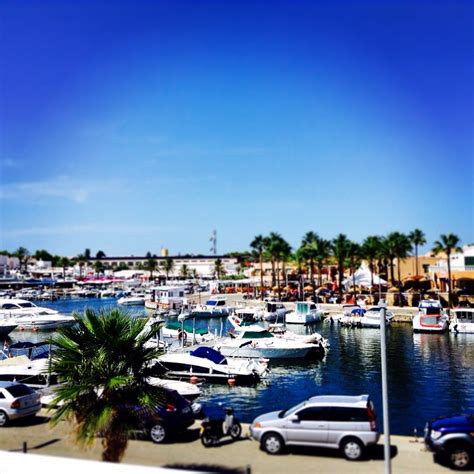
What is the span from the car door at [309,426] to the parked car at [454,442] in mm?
3135

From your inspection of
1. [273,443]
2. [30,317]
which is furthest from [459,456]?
[30,317]

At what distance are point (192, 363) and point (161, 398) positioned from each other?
19.4m

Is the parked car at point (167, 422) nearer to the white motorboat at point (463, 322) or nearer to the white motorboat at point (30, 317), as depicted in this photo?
the white motorboat at point (463, 322)

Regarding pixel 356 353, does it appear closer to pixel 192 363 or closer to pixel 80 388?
pixel 192 363

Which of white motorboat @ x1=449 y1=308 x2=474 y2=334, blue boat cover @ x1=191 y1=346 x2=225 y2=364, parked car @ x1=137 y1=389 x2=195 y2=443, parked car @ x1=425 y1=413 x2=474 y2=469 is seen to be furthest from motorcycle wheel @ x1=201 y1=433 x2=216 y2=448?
white motorboat @ x1=449 y1=308 x2=474 y2=334

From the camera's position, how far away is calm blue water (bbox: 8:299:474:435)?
27188 millimetres

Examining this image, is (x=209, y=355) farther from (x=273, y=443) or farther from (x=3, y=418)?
(x=273, y=443)

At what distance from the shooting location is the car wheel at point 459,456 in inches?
576

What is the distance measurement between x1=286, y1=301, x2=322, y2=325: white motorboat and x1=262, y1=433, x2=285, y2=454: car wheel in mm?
53872

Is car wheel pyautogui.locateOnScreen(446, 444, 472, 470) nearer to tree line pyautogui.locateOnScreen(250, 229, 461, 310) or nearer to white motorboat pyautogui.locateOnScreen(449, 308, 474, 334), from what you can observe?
white motorboat pyautogui.locateOnScreen(449, 308, 474, 334)

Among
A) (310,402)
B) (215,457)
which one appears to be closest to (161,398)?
(215,457)

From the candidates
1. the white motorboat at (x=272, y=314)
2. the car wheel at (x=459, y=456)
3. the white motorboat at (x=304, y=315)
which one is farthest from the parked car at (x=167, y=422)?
the white motorboat at (x=272, y=314)

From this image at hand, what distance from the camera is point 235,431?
1773 cm

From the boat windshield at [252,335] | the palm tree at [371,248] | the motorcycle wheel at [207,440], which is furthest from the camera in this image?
the palm tree at [371,248]
